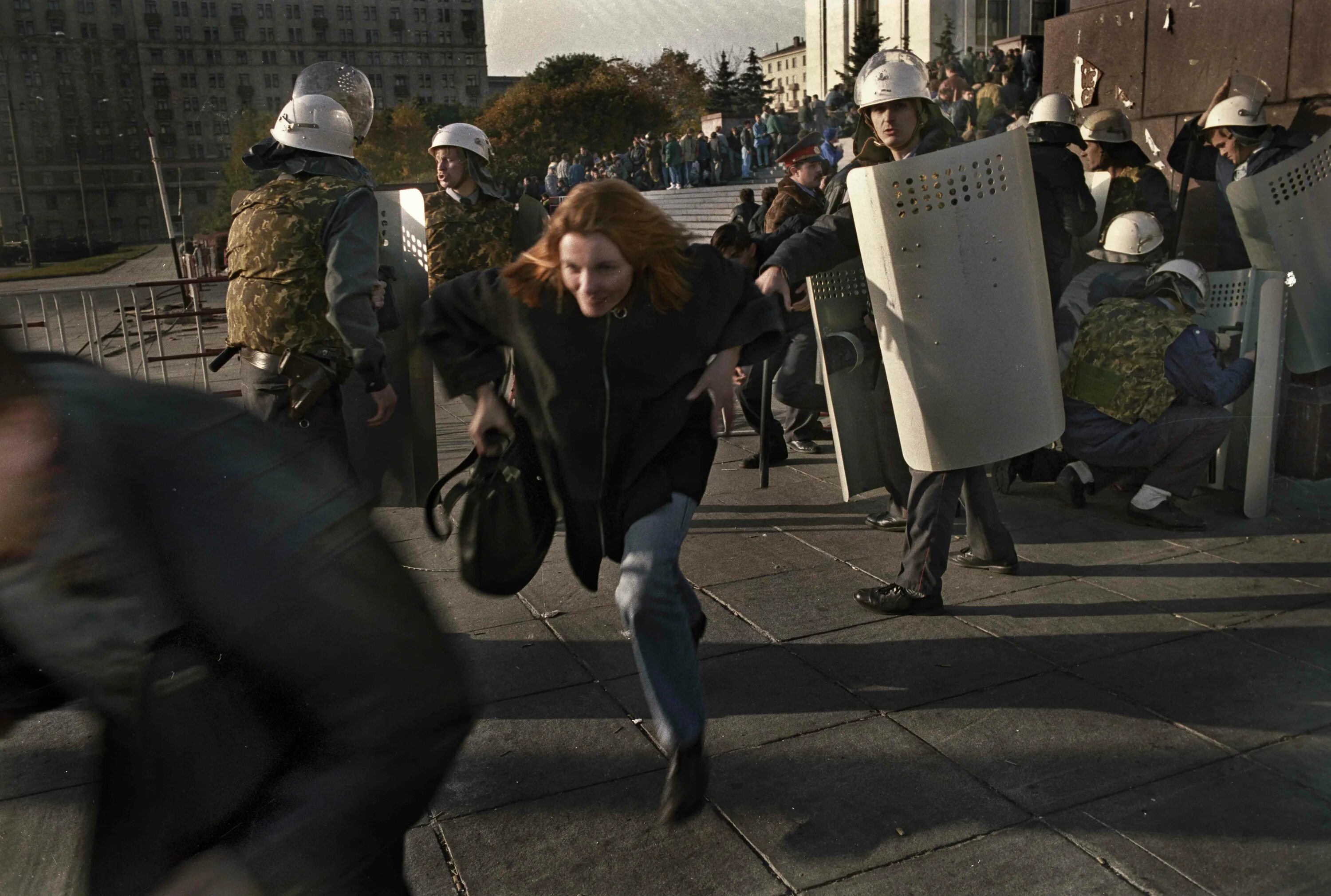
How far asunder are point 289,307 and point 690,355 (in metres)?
1.93

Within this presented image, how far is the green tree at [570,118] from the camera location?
61094mm

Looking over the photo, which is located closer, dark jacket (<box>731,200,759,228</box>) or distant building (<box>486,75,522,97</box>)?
dark jacket (<box>731,200,759,228</box>)

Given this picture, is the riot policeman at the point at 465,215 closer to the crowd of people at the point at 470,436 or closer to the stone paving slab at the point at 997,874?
the crowd of people at the point at 470,436

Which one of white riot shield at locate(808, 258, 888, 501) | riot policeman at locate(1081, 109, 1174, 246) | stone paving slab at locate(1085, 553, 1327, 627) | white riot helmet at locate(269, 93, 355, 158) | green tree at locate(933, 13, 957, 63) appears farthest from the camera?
green tree at locate(933, 13, 957, 63)

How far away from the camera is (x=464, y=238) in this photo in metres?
5.76

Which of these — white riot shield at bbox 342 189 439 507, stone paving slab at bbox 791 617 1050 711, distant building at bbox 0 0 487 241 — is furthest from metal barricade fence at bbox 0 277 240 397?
stone paving slab at bbox 791 617 1050 711

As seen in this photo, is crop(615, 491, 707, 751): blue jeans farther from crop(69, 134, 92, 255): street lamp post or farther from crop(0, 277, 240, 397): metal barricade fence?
crop(69, 134, 92, 255): street lamp post

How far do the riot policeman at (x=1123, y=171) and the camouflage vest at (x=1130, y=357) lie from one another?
53.8 inches

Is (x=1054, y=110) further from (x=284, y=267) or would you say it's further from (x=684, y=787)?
(x=684, y=787)

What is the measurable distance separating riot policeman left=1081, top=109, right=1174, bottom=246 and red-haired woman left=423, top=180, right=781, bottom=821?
4.32 m

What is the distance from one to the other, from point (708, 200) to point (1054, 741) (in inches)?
983

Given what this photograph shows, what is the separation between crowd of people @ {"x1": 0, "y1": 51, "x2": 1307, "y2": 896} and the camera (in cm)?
100

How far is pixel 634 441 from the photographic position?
3.02 m

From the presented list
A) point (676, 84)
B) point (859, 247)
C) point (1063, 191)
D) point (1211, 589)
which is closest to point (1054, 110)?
point (1063, 191)
